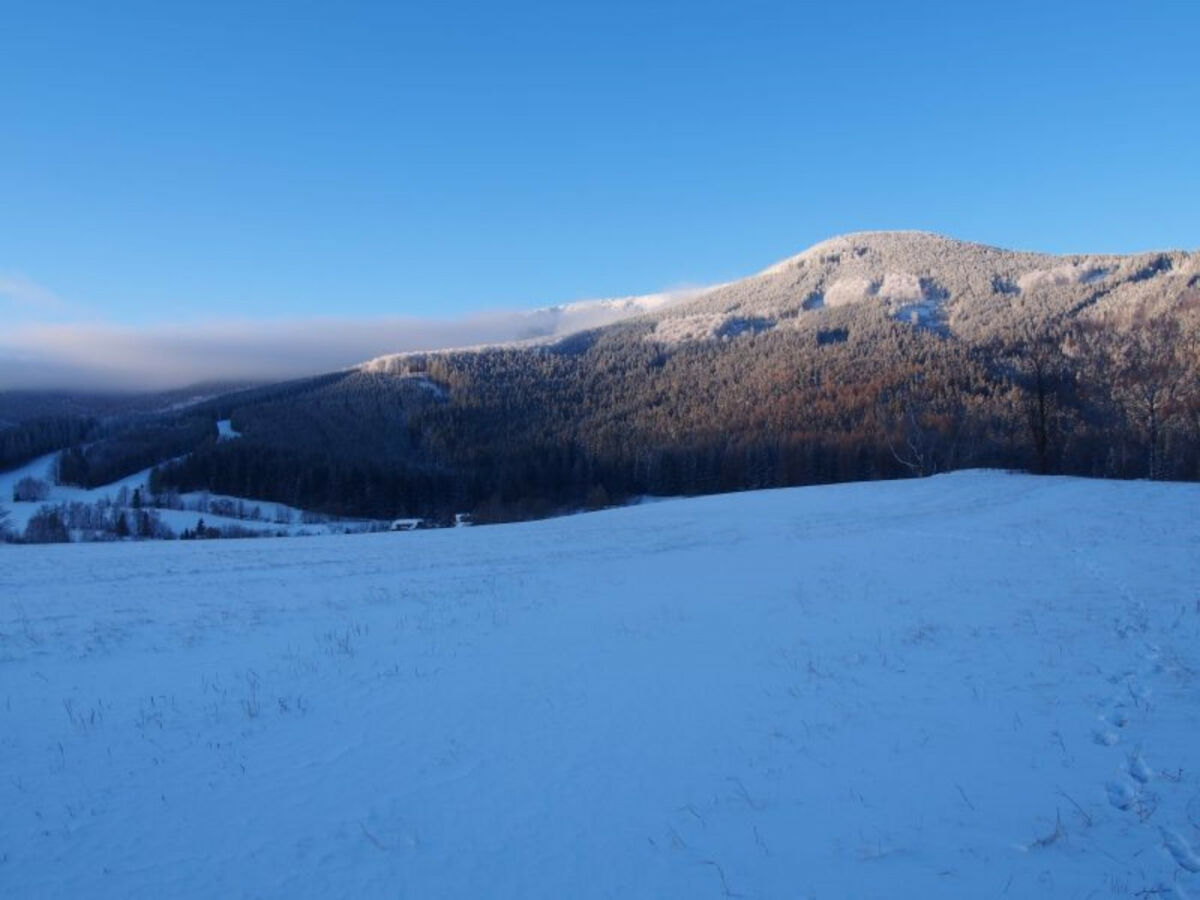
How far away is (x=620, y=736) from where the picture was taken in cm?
845


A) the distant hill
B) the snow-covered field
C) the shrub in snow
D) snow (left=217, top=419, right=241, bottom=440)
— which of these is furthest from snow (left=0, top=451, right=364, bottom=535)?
the snow-covered field

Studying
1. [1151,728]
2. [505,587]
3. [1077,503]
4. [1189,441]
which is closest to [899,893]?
[1151,728]

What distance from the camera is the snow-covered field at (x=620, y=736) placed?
5.83m

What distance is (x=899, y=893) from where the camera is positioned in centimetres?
524

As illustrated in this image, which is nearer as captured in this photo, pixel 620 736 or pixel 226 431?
pixel 620 736

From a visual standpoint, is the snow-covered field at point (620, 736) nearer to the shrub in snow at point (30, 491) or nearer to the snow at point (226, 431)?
the shrub in snow at point (30, 491)

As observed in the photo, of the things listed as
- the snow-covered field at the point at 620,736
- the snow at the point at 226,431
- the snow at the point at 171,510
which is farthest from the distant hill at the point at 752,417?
the snow-covered field at the point at 620,736

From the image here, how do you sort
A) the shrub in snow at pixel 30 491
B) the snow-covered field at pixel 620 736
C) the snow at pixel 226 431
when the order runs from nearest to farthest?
the snow-covered field at pixel 620 736, the shrub in snow at pixel 30 491, the snow at pixel 226 431

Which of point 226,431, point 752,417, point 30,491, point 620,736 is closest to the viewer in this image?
point 620,736

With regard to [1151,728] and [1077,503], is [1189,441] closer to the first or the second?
[1077,503]

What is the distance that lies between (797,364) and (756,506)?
133 metres

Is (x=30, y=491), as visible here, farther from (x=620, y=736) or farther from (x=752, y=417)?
(x=620, y=736)

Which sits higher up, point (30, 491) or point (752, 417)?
point (752, 417)

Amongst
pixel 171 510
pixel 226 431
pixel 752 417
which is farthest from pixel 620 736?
pixel 226 431
